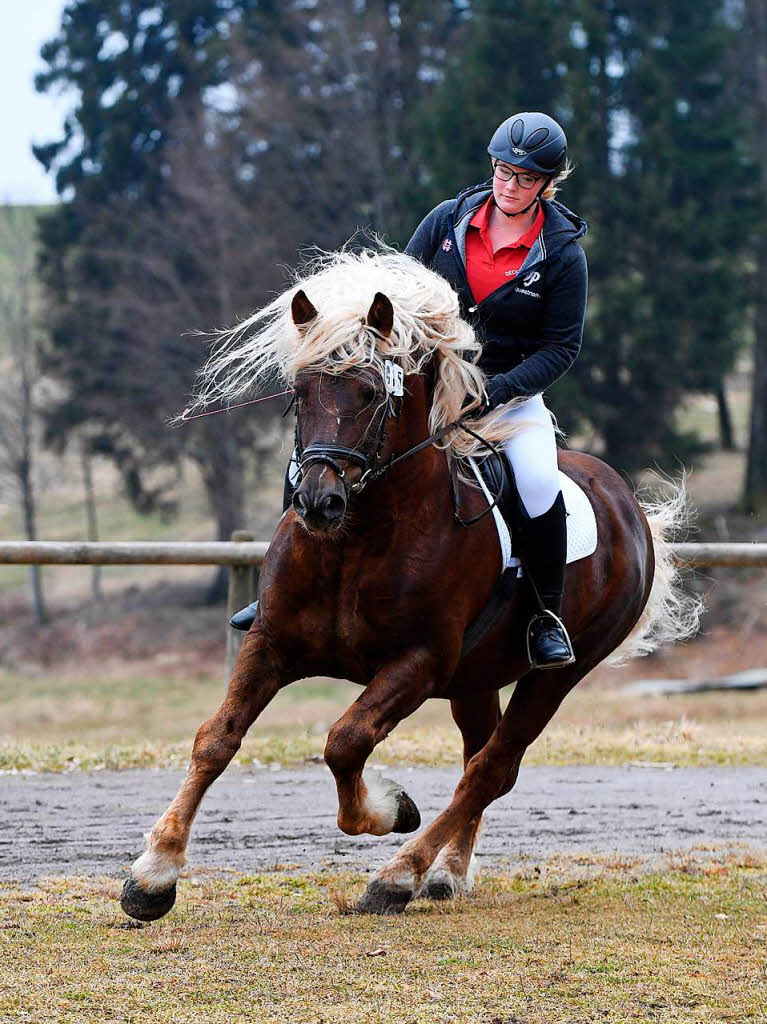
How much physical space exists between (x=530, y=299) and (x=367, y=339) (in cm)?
110

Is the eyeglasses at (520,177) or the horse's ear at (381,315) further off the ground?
the eyeglasses at (520,177)

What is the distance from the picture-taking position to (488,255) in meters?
5.79

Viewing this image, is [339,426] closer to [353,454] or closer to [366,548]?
[353,454]

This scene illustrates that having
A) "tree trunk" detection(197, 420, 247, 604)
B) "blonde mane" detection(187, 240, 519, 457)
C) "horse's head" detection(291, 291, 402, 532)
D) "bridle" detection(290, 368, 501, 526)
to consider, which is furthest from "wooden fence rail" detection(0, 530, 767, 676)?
"tree trunk" detection(197, 420, 247, 604)

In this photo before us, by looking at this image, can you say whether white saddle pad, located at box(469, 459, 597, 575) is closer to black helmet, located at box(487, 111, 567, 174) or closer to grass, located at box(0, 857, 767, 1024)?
black helmet, located at box(487, 111, 567, 174)

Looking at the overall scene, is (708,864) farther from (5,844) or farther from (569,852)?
(5,844)

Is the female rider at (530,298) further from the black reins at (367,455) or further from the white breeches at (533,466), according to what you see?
the black reins at (367,455)

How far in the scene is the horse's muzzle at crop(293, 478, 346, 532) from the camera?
4457 mm

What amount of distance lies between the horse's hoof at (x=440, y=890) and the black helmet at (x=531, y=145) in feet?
9.87

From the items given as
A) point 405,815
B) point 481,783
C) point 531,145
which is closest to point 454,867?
point 481,783

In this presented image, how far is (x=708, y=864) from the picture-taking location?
655 centimetres

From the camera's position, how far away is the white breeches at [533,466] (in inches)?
223

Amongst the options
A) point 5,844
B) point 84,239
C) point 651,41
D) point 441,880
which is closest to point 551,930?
point 441,880

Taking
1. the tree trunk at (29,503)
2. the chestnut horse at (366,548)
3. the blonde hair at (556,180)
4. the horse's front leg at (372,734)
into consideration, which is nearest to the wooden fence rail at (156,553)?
the blonde hair at (556,180)
